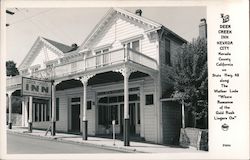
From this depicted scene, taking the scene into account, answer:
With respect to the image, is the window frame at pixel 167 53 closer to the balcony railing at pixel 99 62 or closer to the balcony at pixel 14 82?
the balcony railing at pixel 99 62

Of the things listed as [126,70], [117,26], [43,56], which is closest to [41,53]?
[43,56]

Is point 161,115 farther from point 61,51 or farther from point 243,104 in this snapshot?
point 61,51

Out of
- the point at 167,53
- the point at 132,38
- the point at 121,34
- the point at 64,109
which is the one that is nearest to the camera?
the point at 167,53

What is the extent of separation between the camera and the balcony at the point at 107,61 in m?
16.8

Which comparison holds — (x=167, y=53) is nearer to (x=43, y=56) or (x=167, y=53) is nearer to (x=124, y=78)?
(x=124, y=78)

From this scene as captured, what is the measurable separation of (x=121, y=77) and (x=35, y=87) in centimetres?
462

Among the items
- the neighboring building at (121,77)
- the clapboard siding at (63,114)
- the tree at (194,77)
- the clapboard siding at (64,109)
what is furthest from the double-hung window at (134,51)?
the clapboard siding at (63,114)

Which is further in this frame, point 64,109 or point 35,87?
point 64,109

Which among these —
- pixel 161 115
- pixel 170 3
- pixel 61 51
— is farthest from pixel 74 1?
pixel 61 51

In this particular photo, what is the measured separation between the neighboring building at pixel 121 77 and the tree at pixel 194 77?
5.12 ft

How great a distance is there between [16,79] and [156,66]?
33.2 feet

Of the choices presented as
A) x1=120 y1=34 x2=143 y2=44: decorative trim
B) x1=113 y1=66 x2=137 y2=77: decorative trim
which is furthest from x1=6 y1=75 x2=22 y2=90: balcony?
x1=113 y1=66 x2=137 y2=77: decorative trim

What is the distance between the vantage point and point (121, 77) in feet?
62.8

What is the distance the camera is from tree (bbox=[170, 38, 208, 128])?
16.3 m
